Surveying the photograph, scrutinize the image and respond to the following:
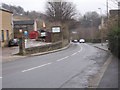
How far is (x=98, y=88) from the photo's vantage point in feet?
36.1

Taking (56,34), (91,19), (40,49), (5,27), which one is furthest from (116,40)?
(91,19)

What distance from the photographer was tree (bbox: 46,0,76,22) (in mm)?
104625

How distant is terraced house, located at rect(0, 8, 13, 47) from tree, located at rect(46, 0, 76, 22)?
48426 millimetres

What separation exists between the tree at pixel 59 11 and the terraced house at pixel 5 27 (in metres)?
48.4

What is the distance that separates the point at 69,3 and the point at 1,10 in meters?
59.0

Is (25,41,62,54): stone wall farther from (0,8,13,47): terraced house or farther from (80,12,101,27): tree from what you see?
(80,12,101,27): tree

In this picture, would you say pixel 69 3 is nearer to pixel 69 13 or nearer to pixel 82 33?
pixel 69 13

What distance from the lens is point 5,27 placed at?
5309cm

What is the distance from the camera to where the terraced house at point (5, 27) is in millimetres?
51188

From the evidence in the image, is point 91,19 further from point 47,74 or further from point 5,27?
point 47,74

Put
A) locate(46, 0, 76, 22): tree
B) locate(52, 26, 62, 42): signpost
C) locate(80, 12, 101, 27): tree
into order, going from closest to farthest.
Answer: locate(52, 26, 62, 42): signpost < locate(46, 0, 76, 22): tree < locate(80, 12, 101, 27): tree

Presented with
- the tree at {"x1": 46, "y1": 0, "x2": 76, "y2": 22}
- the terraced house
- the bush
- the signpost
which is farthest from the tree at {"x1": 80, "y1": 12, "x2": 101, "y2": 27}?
the bush

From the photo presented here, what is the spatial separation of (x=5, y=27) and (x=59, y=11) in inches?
2089

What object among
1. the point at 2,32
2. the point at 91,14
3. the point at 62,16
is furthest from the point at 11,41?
the point at 91,14
